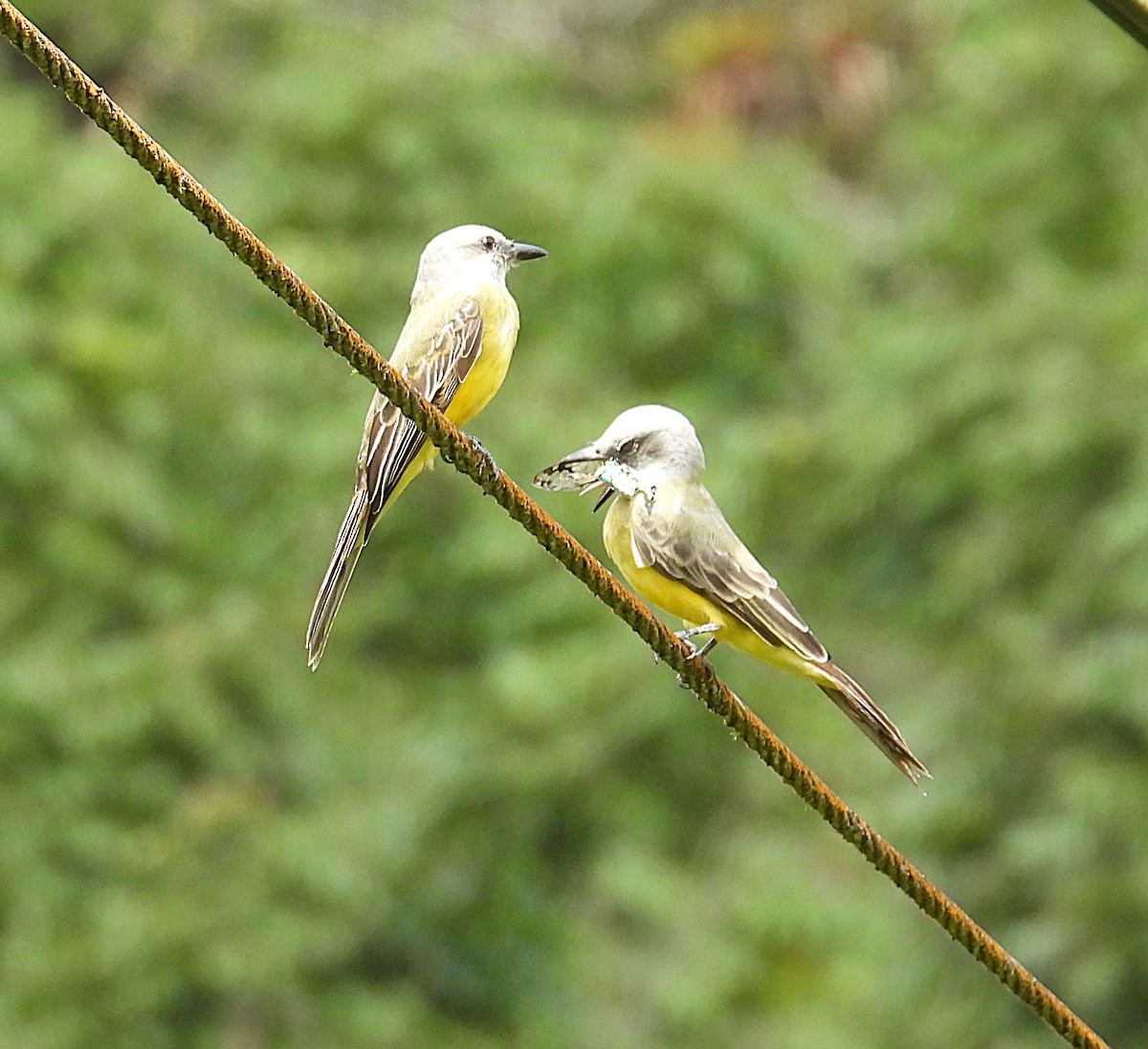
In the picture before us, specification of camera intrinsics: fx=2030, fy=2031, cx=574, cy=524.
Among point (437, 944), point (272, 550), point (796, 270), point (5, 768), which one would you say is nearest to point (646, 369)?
point (796, 270)

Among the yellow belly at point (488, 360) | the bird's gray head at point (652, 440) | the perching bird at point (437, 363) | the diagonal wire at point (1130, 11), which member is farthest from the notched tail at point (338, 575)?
the diagonal wire at point (1130, 11)

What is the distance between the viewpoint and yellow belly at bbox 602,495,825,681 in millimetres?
4066

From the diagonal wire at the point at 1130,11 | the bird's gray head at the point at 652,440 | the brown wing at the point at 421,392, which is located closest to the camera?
the diagonal wire at the point at 1130,11

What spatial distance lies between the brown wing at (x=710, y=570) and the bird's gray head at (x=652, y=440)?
18 cm

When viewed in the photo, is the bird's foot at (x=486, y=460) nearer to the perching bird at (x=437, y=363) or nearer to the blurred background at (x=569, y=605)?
the perching bird at (x=437, y=363)

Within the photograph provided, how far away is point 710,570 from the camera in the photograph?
4059 mm

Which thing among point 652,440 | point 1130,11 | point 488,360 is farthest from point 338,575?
point 1130,11

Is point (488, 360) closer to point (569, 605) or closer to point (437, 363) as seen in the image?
point (437, 363)

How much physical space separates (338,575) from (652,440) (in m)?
0.81

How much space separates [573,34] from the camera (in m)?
16.8

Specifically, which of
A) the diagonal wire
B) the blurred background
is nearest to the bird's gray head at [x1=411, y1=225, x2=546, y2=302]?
the diagonal wire

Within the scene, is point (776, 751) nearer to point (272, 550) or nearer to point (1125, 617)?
point (1125, 617)

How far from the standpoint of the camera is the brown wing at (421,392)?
4090mm

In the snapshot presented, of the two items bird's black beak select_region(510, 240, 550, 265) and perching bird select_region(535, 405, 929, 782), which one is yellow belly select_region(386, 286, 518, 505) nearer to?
bird's black beak select_region(510, 240, 550, 265)
